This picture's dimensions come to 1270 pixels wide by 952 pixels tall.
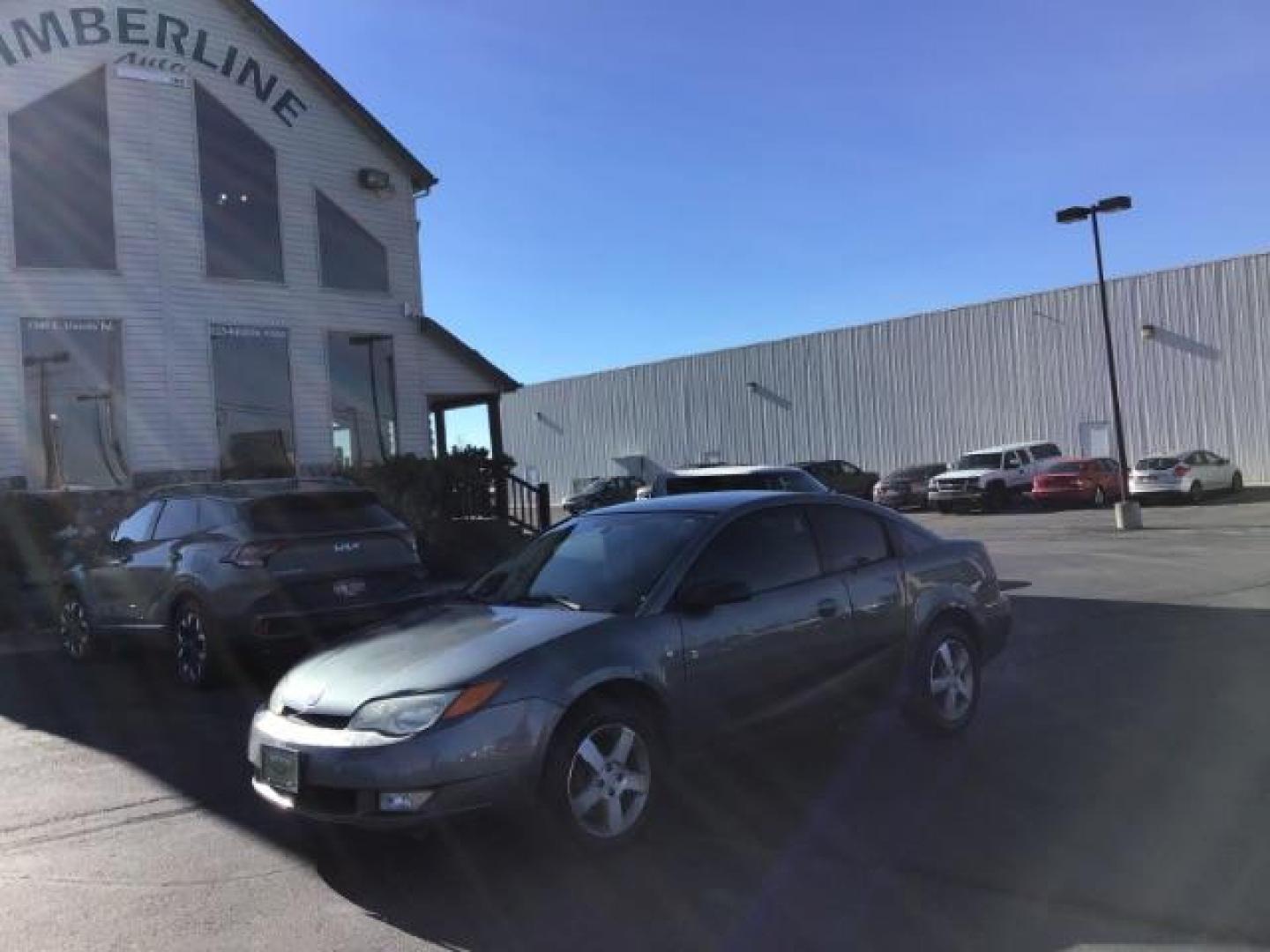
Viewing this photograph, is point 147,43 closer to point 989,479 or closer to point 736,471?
point 736,471

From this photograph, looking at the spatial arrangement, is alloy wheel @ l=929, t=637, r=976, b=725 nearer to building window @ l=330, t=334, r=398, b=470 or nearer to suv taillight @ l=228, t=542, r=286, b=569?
suv taillight @ l=228, t=542, r=286, b=569

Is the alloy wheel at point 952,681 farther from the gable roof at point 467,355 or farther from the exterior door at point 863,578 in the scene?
the gable roof at point 467,355

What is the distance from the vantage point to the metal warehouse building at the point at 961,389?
33.9 metres

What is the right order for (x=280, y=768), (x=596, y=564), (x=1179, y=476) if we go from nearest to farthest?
1. (x=280, y=768)
2. (x=596, y=564)
3. (x=1179, y=476)

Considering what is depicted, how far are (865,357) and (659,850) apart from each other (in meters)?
39.3

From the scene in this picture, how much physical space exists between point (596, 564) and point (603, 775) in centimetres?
129

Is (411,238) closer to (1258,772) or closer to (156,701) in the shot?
(156,701)

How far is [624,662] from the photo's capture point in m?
4.91

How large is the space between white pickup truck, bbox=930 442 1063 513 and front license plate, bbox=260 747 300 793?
A: 29.8 m

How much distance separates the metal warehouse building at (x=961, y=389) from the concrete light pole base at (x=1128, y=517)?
40.7 feet

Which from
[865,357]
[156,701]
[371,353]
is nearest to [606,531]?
[156,701]

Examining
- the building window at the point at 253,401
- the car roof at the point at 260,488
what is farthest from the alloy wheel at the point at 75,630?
the building window at the point at 253,401

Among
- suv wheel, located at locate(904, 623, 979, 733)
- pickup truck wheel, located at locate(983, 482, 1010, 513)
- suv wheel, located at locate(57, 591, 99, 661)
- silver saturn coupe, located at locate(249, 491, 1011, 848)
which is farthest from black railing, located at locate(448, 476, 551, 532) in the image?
pickup truck wheel, located at locate(983, 482, 1010, 513)

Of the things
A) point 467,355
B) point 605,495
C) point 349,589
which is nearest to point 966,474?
point 605,495
